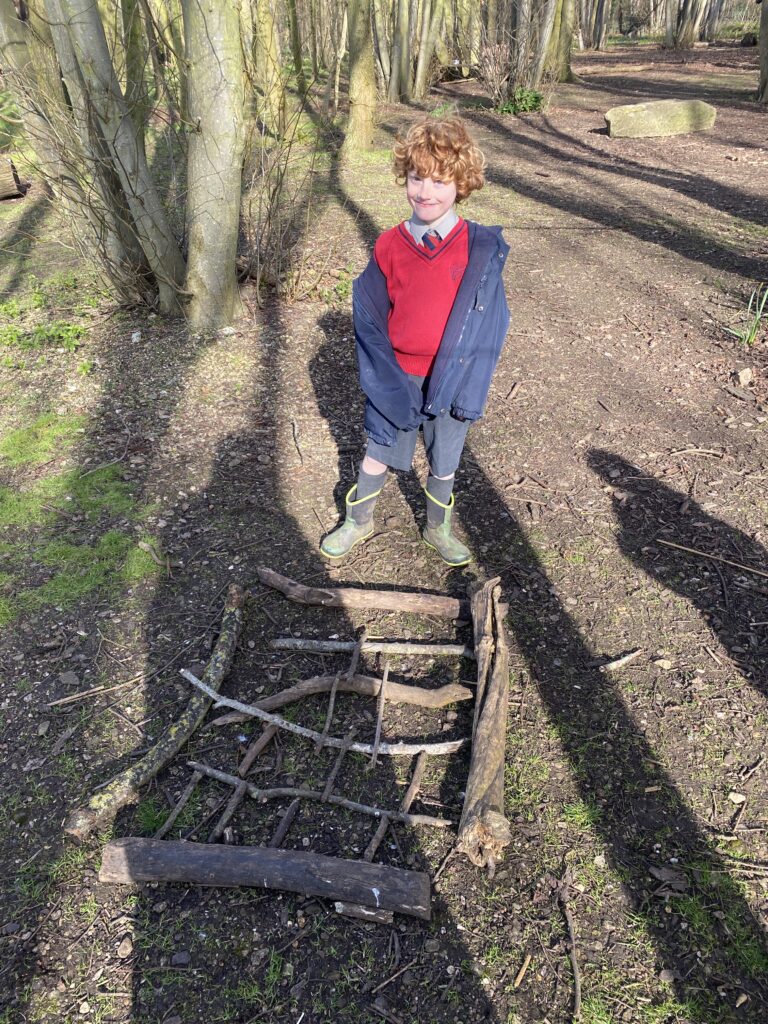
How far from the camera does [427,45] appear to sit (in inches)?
592

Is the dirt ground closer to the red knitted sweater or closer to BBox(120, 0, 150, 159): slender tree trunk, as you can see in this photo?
the red knitted sweater

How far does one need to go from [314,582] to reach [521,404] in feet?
7.71

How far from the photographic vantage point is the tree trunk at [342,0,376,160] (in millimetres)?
10211

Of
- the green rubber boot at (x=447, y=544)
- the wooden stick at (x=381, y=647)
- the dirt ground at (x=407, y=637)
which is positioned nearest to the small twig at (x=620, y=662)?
the dirt ground at (x=407, y=637)

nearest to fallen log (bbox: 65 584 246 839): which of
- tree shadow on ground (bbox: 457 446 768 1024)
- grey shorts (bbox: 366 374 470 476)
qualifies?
grey shorts (bbox: 366 374 470 476)

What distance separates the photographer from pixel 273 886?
2.13 metres

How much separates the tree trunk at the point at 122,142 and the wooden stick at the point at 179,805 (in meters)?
4.17

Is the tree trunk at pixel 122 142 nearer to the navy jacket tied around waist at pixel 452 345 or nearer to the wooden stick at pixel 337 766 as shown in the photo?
the navy jacket tied around waist at pixel 452 345

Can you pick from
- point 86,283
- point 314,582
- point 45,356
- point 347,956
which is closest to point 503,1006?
point 347,956

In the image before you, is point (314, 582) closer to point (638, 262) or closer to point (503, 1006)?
point (503, 1006)

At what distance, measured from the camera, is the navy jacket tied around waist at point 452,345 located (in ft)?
8.99

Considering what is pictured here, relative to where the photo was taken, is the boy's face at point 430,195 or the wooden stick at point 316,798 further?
the boy's face at point 430,195

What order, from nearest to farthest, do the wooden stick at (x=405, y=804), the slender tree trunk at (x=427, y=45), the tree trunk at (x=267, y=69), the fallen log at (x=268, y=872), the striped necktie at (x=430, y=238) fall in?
the fallen log at (x=268, y=872)
the wooden stick at (x=405, y=804)
the striped necktie at (x=430, y=238)
the tree trunk at (x=267, y=69)
the slender tree trunk at (x=427, y=45)

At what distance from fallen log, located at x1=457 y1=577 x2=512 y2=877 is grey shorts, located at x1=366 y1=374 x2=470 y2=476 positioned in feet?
2.10
